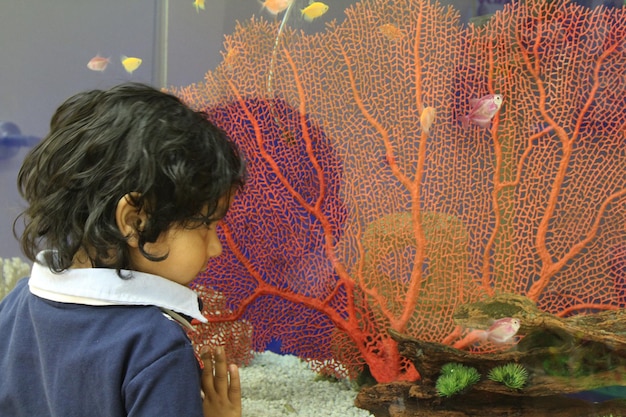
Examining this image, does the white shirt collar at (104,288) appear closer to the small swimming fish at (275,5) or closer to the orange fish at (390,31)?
the orange fish at (390,31)

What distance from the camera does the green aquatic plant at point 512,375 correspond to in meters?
1.81

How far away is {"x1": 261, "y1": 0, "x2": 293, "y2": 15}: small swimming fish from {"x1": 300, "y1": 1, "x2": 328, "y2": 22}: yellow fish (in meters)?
0.08

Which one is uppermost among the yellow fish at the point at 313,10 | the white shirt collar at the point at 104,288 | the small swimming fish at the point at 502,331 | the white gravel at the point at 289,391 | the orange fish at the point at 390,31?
the yellow fish at the point at 313,10

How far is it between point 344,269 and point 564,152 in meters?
0.83

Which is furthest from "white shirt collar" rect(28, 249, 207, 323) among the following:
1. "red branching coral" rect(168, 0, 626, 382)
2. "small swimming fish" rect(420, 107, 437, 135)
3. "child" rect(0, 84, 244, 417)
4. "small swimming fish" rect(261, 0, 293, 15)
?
"small swimming fish" rect(261, 0, 293, 15)

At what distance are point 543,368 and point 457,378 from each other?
233 millimetres

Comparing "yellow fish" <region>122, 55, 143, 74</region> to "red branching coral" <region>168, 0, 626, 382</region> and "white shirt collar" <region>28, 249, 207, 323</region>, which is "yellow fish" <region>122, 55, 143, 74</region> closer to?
"red branching coral" <region>168, 0, 626, 382</region>

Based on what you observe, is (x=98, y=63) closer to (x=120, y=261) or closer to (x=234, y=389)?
(x=120, y=261)

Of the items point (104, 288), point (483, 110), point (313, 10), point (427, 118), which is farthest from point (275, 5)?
point (104, 288)

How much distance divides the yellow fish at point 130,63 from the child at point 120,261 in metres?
1.58

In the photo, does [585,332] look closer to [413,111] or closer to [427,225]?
[427,225]

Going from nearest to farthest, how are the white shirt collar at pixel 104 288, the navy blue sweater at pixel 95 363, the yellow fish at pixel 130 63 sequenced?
the navy blue sweater at pixel 95 363 → the white shirt collar at pixel 104 288 → the yellow fish at pixel 130 63

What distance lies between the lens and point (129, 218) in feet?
4.30

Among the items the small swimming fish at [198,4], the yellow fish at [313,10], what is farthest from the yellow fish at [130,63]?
the yellow fish at [313,10]
